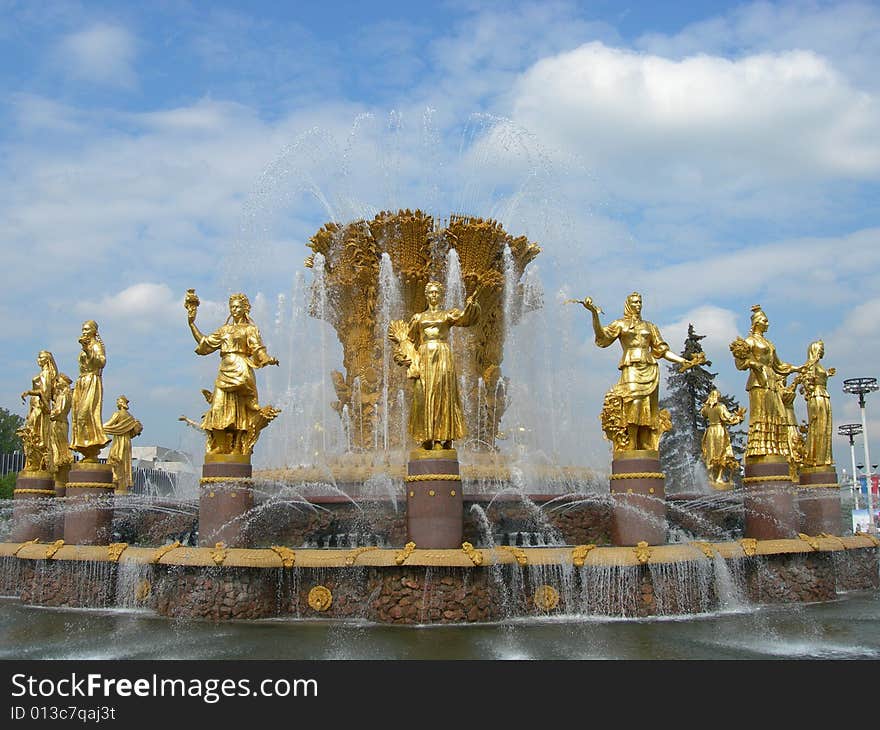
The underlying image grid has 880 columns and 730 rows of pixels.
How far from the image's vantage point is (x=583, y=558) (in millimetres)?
10766

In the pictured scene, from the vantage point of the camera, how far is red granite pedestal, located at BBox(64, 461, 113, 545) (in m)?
13.6

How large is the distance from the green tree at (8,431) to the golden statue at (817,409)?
204 feet

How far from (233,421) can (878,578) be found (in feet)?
41.3

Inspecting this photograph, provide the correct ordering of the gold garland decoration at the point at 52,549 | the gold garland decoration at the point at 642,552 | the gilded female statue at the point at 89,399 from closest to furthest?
the gold garland decoration at the point at 642,552, the gold garland decoration at the point at 52,549, the gilded female statue at the point at 89,399

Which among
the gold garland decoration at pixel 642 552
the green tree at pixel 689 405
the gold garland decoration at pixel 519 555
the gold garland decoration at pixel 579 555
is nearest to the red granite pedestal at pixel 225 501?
the gold garland decoration at pixel 519 555

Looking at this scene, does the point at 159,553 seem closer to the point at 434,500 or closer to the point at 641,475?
the point at 434,500

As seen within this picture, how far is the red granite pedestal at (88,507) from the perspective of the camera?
536 inches

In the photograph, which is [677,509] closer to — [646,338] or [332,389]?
[646,338]

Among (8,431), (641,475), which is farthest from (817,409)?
(8,431)

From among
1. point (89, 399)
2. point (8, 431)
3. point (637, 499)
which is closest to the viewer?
point (637, 499)

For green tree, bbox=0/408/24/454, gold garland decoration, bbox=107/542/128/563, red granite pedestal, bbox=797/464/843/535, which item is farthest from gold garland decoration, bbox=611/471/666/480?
green tree, bbox=0/408/24/454

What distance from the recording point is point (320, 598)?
1096cm

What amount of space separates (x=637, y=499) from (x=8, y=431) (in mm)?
68690

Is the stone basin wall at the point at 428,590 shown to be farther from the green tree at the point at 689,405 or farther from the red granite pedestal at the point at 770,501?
the green tree at the point at 689,405
